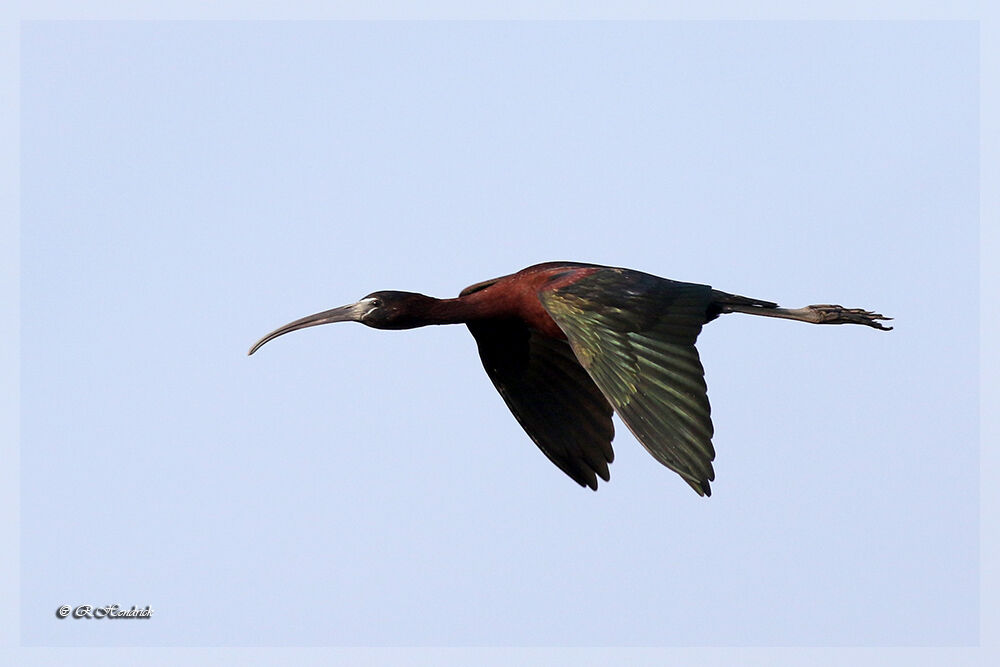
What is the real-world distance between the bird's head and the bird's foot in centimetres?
337

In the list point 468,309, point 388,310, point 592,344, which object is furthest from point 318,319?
point 592,344

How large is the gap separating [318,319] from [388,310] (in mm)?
708

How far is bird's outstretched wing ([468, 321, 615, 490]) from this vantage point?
50.9 ft

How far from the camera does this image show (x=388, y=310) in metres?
14.6

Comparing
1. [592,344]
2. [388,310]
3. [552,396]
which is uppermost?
[388,310]

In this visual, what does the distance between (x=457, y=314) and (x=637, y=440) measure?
3145 millimetres

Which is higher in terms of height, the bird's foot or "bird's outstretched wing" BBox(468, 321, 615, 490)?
the bird's foot

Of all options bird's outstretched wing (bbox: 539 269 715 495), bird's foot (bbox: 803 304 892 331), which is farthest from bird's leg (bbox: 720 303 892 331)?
bird's outstretched wing (bbox: 539 269 715 495)

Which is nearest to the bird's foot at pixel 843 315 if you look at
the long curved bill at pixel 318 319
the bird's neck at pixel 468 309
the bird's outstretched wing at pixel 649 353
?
the bird's outstretched wing at pixel 649 353

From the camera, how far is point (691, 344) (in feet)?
42.8

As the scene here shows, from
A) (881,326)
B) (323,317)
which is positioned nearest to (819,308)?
(881,326)

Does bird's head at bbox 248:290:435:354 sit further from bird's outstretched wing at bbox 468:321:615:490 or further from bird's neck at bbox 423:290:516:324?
bird's outstretched wing at bbox 468:321:615:490

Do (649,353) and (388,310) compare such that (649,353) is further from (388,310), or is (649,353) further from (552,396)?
(552,396)

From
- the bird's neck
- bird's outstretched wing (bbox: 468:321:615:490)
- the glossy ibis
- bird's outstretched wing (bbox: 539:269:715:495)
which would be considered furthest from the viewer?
bird's outstretched wing (bbox: 468:321:615:490)
